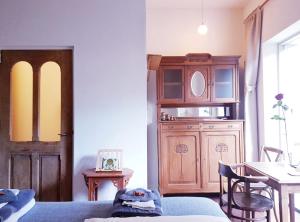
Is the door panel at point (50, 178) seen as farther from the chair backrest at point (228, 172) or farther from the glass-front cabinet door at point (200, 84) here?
the glass-front cabinet door at point (200, 84)

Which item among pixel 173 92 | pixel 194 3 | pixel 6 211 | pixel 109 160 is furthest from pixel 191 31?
pixel 6 211

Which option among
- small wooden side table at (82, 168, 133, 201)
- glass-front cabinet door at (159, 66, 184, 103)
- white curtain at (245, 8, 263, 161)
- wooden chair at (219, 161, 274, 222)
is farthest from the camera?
glass-front cabinet door at (159, 66, 184, 103)

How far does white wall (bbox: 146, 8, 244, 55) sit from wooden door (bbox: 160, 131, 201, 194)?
1.37m

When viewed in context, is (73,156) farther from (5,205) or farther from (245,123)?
(245,123)

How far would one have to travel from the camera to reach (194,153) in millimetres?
4176

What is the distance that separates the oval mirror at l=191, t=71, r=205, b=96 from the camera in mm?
4344

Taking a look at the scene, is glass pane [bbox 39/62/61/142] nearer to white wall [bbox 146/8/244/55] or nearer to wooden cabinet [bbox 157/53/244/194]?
wooden cabinet [bbox 157/53/244/194]

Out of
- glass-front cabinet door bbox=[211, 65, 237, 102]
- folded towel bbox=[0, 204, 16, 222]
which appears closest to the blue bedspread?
folded towel bbox=[0, 204, 16, 222]

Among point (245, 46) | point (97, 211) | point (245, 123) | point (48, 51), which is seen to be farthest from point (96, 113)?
point (245, 46)

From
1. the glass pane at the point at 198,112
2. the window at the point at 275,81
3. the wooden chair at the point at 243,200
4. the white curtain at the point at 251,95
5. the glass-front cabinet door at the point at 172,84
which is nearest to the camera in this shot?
the wooden chair at the point at 243,200

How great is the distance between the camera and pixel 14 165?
3.28 metres

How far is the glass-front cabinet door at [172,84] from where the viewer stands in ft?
14.1

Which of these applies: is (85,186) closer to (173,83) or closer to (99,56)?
(99,56)

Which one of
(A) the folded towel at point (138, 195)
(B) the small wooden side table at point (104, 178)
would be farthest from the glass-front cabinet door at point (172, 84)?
(A) the folded towel at point (138, 195)
